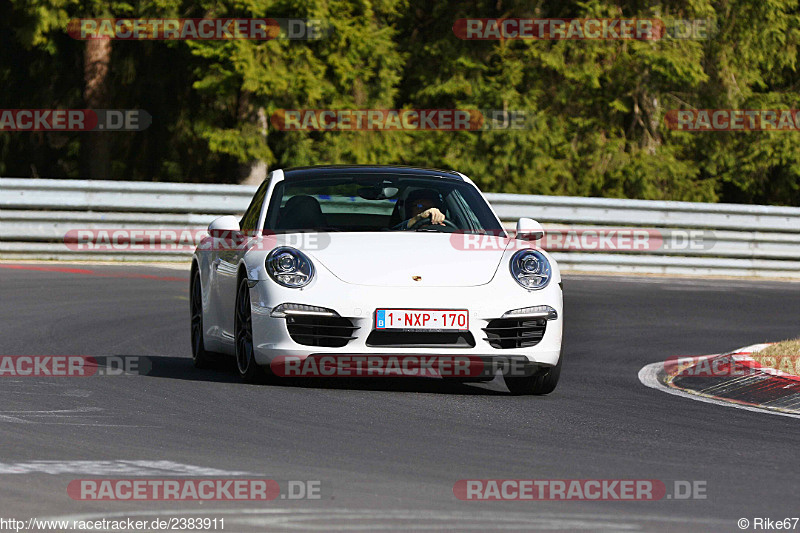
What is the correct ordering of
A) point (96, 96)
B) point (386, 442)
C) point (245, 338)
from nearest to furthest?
point (386, 442) → point (245, 338) → point (96, 96)

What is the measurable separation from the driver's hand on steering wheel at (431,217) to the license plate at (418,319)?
119 cm

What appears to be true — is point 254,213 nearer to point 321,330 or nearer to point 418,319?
point 321,330

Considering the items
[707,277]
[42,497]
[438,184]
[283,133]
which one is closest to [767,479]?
[42,497]

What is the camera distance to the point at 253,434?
23.2 feet

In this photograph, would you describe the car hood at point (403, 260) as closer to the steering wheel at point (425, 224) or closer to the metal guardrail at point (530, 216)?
the steering wheel at point (425, 224)

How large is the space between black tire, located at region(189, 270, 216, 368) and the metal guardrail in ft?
29.4

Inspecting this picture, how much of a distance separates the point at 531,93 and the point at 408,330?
21.6 metres

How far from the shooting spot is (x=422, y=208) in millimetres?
9820

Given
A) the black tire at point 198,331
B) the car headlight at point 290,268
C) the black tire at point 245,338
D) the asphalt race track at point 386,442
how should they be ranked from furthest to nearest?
the black tire at point 198,331 < the black tire at point 245,338 < the car headlight at point 290,268 < the asphalt race track at point 386,442

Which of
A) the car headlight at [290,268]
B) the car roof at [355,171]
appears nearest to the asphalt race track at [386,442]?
the car headlight at [290,268]

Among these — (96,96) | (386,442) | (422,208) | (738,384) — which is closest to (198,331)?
(422,208)

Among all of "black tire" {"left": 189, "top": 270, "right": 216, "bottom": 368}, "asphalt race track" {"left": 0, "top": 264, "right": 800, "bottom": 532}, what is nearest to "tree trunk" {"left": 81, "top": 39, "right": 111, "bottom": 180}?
"asphalt race track" {"left": 0, "top": 264, "right": 800, "bottom": 532}

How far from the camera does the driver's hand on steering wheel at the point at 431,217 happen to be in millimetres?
9703

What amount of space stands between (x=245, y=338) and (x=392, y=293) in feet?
3.47
